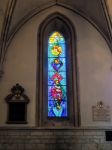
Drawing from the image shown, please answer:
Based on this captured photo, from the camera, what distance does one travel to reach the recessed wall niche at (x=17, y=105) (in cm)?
1016

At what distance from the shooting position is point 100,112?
409 inches

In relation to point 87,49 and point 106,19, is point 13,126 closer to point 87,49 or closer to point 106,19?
point 87,49

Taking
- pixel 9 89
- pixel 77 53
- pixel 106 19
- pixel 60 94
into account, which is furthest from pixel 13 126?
pixel 106 19

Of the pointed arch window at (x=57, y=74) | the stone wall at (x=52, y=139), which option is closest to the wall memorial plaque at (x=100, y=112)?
the stone wall at (x=52, y=139)

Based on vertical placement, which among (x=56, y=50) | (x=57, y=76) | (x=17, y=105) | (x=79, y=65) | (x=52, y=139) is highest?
(x=56, y=50)

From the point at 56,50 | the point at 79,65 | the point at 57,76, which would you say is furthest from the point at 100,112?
the point at 56,50

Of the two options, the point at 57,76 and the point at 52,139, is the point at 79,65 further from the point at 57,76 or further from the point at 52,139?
the point at 52,139

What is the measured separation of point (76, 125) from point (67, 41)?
3394mm

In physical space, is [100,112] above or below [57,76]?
below

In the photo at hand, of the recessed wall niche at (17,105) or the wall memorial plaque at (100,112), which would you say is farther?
the wall memorial plaque at (100,112)

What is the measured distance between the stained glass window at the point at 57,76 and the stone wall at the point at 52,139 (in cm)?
79

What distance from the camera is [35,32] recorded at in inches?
443

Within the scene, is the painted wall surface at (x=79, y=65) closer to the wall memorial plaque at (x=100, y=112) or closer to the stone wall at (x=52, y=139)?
the wall memorial plaque at (x=100, y=112)

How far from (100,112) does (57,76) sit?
2.14m
